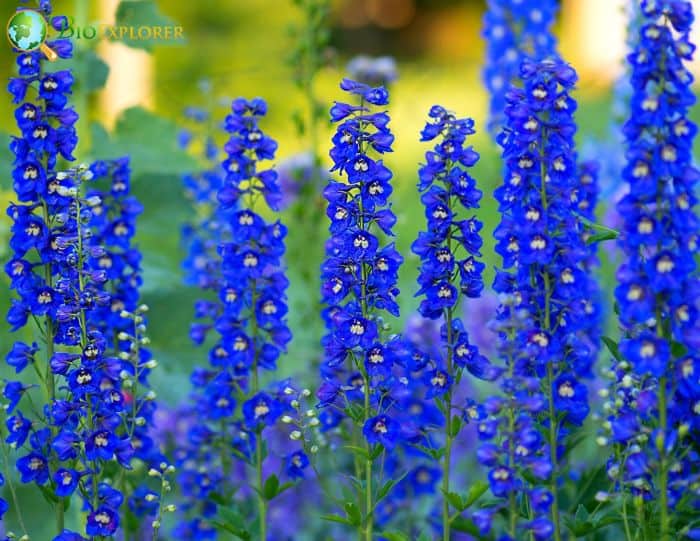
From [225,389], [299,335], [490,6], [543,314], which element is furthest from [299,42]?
[299,335]

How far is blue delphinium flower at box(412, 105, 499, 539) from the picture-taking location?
3277 millimetres

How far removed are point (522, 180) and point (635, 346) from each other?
0.62 metres

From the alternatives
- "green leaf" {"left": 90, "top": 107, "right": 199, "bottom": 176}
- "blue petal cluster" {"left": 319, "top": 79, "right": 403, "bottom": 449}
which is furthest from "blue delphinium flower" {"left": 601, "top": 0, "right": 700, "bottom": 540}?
"green leaf" {"left": 90, "top": 107, "right": 199, "bottom": 176}

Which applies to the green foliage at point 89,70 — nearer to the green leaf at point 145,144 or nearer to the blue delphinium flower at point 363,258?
the green leaf at point 145,144

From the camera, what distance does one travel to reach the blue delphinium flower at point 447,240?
10.8 feet

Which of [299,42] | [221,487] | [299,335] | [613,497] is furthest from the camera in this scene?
[299,335]

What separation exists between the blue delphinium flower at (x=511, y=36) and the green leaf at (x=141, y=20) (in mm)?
1582

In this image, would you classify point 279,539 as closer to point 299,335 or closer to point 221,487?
point 221,487

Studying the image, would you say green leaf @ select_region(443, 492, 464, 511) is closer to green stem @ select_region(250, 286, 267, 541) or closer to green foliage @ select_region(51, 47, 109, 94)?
green stem @ select_region(250, 286, 267, 541)

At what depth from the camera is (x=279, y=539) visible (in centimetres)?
460

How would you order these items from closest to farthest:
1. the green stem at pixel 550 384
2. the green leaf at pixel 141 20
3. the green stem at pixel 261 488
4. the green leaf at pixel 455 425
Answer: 1. the green stem at pixel 550 384
2. the green leaf at pixel 455 425
3. the green stem at pixel 261 488
4. the green leaf at pixel 141 20

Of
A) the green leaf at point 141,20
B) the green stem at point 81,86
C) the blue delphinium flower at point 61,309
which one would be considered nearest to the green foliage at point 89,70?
the green stem at point 81,86

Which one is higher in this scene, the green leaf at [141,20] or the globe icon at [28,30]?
the green leaf at [141,20]

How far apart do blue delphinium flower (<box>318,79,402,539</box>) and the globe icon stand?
117 cm
